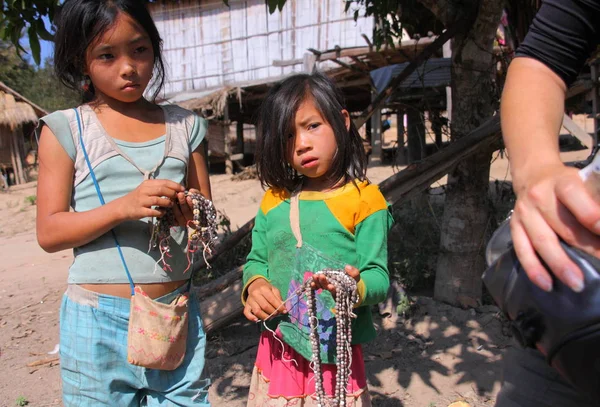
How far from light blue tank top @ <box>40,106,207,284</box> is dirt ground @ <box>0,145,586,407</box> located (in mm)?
1684

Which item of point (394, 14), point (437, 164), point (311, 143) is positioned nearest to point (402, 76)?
point (437, 164)

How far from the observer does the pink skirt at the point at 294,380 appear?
191cm

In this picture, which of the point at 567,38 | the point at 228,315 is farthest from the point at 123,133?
the point at 228,315

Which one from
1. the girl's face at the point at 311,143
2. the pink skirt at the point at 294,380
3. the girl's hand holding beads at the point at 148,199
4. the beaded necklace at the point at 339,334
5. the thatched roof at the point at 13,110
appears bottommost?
the thatched roof at the point at 13,110

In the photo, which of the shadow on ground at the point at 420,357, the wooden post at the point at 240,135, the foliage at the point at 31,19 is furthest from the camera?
the wooden post at the point at 240,135

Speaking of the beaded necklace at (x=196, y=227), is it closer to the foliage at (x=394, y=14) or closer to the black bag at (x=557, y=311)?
the black bag at (x=557, y=311)

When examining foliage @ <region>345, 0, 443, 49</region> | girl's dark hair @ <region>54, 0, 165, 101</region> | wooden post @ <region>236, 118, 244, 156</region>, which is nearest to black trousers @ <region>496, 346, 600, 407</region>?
girl's dark hair @ <region>54, 0, 165, 101</region>

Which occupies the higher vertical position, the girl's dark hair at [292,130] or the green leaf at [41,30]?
the green leaf at [41,30]

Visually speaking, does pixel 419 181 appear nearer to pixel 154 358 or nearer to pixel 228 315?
pixel 228 315

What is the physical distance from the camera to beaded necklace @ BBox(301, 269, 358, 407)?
1.62 metres

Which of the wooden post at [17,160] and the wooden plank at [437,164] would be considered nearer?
the wooden plank at [437,164]

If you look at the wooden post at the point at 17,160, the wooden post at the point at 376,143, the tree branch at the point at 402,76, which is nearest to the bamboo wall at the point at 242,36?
the wooden post at the point at 376,143

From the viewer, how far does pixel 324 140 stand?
6.48 feet

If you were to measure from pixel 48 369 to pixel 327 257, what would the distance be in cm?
289
